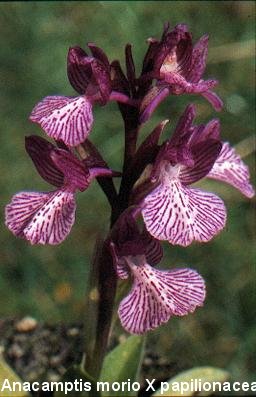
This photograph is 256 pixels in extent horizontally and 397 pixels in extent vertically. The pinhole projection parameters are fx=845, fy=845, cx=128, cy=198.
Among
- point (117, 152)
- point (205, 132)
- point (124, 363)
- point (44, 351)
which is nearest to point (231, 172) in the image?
point (205, 132)

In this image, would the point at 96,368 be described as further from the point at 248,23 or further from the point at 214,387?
the point at 248,23

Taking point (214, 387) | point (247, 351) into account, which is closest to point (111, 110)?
point (247, 351)

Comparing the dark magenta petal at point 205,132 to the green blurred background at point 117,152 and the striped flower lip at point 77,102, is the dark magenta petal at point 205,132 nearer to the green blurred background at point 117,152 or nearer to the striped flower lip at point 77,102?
the striped flower lip at point 77,102

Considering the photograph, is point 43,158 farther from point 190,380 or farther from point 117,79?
point 190,380

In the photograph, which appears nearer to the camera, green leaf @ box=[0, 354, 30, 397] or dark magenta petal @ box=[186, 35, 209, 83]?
dark magenta petal @ box=[186, 35, 209, 83]

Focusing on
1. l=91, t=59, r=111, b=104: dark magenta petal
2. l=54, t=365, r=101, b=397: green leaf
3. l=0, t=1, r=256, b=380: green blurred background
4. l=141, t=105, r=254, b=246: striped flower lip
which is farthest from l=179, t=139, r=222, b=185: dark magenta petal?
l=0, t=1, r=256, b=380: green blurred background

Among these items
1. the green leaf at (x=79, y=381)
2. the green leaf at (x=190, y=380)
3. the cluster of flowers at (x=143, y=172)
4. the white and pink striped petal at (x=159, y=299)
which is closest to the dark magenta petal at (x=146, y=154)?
the cluster of flowers at (x=143, y=172)

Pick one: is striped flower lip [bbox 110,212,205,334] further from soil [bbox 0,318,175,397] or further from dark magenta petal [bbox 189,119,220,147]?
soil [bbox 0,318,175,397]
